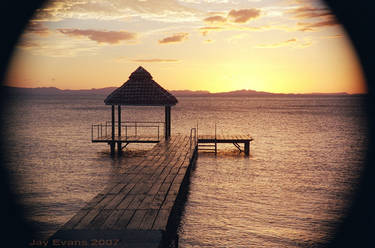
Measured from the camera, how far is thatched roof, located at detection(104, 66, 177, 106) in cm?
2094

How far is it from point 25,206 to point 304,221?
9.85 meters

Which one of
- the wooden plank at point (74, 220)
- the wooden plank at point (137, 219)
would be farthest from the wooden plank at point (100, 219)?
the wooden plank at point (137, 219)

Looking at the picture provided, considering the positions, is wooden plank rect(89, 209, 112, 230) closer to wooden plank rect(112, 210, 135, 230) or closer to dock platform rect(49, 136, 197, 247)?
dock platform rect(49, 136, 197, 247)

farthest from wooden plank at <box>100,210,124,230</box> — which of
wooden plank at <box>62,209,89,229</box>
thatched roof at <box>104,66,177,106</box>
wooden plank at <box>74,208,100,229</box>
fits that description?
thatched roof at <box>104,66,177,106</box>

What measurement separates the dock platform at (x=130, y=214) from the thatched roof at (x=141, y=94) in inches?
373

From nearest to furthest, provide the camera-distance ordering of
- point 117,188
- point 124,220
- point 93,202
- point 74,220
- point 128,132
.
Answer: point 74,220 < point 124,220 < point 93,202 < point 117,188 < point 128,132

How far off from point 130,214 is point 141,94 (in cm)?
1486

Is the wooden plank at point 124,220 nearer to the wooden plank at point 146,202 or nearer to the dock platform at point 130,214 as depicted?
the dock platform at point 130,214

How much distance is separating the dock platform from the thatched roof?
9.46m

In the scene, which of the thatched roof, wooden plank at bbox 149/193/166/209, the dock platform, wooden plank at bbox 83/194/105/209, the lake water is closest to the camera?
the dock platform

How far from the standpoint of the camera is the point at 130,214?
6949mm

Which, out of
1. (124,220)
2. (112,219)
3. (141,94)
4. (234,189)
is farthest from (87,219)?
(141,94)

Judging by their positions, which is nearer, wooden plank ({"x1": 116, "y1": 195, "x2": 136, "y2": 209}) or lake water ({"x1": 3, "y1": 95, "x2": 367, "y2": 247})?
wooden plank ({"x1": 116, "y1": 195, "x2": 136, "y2": 209})

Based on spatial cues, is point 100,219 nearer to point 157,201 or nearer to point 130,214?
point 130,214
